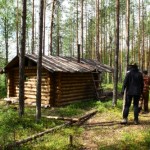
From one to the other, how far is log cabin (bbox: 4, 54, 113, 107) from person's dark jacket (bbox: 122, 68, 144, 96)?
22.1 ft

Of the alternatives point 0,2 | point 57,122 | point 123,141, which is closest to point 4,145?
point 123,141

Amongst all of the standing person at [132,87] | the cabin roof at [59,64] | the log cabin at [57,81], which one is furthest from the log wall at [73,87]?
the standing person at [132,87]

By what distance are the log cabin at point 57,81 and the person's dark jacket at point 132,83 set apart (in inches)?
265

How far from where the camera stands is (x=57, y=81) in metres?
18.8

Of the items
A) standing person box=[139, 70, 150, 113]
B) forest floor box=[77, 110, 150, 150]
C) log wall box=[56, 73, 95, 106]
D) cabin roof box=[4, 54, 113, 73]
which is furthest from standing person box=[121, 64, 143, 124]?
log wall box=[56, 73, 95, 106]

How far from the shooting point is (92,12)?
46.1 meters

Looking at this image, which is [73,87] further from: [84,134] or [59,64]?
[84,134]

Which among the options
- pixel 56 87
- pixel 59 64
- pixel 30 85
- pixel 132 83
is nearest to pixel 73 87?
pixel 56 87

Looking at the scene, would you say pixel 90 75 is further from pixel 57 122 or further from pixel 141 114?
pixel 57 122

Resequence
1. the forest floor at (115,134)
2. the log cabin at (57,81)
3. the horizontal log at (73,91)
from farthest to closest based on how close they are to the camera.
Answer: the horizontal log at (73,91)
the log cabin at (57,81)
the forest floor at (115,134)

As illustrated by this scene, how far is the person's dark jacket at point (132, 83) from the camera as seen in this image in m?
11.3

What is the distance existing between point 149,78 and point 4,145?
27.6ft

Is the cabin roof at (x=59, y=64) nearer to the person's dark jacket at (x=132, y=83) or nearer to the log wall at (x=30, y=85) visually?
the log wall at (x=30, y=85)

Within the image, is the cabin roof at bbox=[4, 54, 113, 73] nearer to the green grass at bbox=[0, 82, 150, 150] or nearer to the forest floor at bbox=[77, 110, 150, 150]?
the green grass at bbox=[0, 82, 150, 150]
